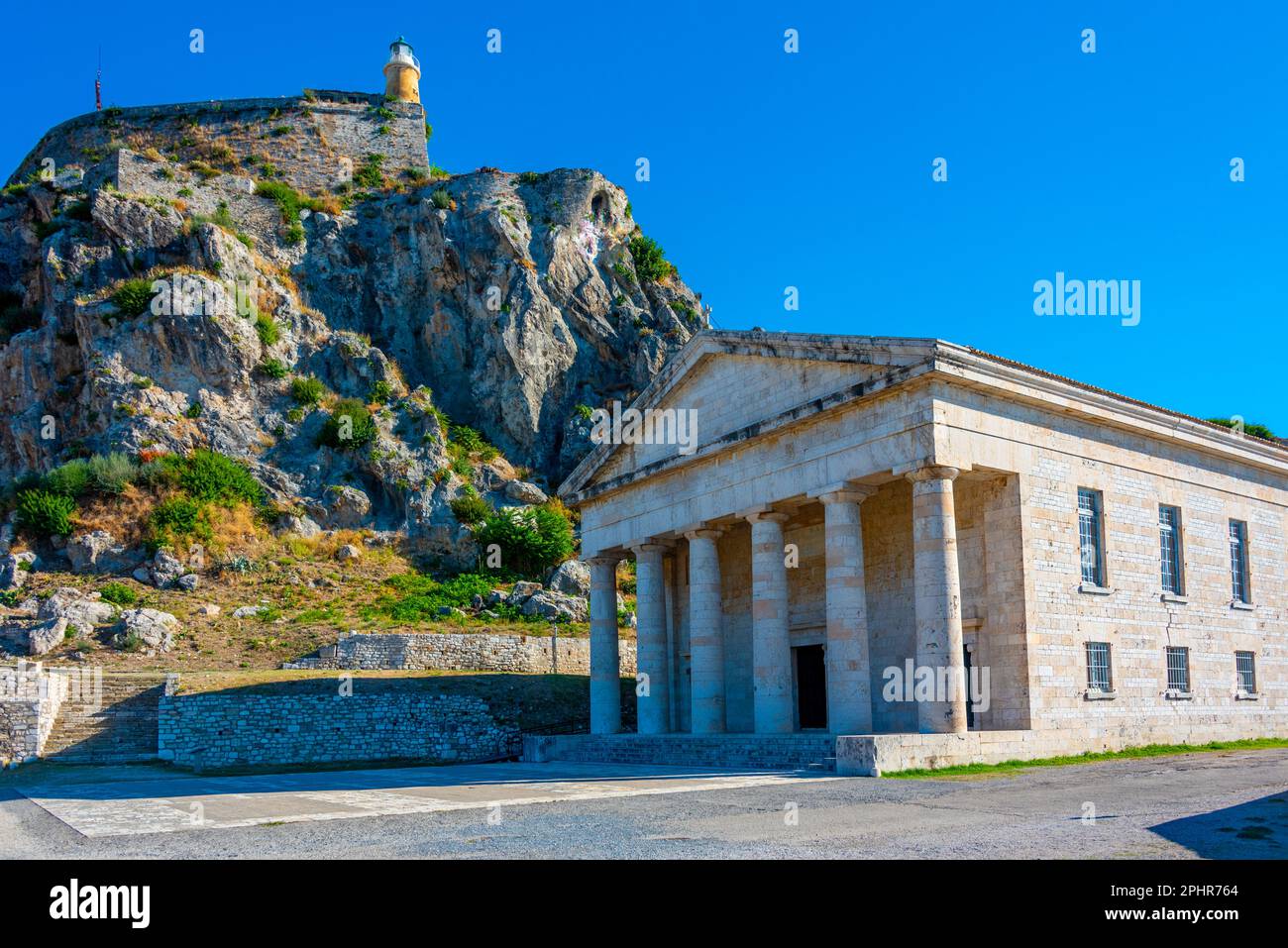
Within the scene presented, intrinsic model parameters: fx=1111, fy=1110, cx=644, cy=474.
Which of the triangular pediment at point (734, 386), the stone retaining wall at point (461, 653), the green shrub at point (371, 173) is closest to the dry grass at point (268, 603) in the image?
the stone retaining wall at point (461, 653)

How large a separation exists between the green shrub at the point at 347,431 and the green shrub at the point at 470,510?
557 cm

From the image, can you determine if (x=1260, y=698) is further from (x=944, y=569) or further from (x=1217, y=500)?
(x=944, y=569)

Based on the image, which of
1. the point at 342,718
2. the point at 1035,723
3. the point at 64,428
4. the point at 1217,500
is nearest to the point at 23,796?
the point at 342,718

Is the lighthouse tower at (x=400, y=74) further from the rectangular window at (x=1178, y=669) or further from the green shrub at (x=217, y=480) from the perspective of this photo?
the rectangular window at (x=1178, y=669)

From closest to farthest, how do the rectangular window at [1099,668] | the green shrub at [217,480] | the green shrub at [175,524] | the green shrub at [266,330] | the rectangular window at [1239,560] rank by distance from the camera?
the rectangular window at [1099,668] → the rectangular window at [1239,560] → the green shrub at [175,524] → the green shrub at [217,480] → the green shrub at [266,330]

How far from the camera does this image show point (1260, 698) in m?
27.3

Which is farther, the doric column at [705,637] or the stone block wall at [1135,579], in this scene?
the doric column at [705,637]

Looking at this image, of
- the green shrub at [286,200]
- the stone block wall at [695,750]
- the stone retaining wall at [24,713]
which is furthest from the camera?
the green shrub at [286,200]

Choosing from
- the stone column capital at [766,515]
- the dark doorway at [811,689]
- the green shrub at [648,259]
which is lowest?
the dark doorway at [811,689]

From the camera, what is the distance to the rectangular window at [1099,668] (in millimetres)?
23234

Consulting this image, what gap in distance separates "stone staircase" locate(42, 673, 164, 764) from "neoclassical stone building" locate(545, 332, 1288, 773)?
11.3 m

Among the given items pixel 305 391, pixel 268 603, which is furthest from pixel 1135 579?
pixel 305 391

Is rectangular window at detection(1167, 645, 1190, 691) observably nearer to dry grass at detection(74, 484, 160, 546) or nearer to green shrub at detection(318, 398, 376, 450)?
green shrub at detection(318, 398, 376, 450)

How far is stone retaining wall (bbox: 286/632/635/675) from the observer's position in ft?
124
